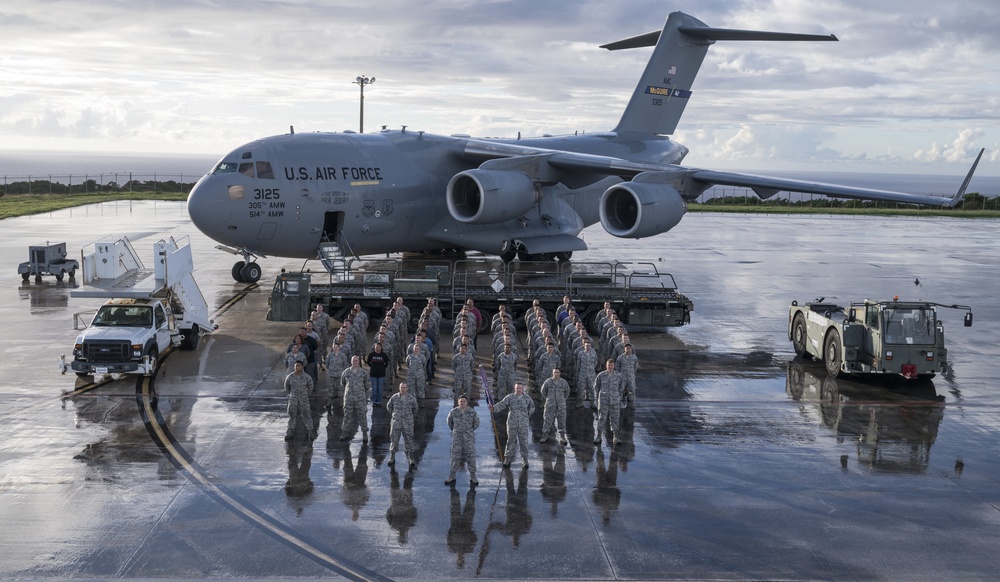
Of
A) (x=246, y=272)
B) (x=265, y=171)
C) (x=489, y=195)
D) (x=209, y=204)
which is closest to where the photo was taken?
(x=209, y=204)

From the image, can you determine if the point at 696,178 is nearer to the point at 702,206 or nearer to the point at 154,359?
the point at 154,359

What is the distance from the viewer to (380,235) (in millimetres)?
26141

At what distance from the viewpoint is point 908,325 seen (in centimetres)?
1700

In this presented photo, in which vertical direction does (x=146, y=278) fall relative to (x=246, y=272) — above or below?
above

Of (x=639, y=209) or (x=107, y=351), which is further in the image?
(x=639, y=209)

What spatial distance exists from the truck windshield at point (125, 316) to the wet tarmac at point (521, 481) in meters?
1.13

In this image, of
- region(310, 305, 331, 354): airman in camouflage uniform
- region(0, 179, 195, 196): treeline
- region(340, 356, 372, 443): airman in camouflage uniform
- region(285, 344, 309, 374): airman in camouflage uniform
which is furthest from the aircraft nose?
region(0, 179, 195, 196): treeline

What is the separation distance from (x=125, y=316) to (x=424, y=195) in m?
10.6

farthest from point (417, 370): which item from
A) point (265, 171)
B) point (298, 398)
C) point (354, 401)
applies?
point (265, 171)

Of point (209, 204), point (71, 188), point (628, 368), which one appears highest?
point (209, 204)

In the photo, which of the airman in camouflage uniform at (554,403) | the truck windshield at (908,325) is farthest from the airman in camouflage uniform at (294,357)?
the truck windshield at (908,325)

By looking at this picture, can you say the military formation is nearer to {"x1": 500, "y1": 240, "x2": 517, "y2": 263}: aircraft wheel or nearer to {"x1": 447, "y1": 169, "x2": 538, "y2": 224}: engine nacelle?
{"x1": 447, "y1": 169, "x2": 538, "y2": 224}: engine nacelle

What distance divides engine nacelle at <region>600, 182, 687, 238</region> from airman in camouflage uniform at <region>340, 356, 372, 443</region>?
11.8 m

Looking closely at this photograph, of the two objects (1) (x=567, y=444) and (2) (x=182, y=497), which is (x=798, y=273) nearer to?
(1) (x=567, y=444)
